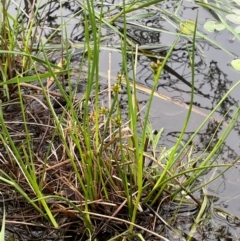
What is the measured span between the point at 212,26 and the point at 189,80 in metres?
0.28

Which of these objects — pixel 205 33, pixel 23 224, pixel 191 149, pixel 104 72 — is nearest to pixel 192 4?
pixel 205 33

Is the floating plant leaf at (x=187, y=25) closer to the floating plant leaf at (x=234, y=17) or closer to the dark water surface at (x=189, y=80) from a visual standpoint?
the dark water surface at (x=189, y=80)

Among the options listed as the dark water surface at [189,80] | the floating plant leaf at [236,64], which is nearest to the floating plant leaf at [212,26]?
the dark water surface at [189,80]

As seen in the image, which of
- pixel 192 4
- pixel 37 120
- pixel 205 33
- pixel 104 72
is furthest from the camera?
pixel 192 4

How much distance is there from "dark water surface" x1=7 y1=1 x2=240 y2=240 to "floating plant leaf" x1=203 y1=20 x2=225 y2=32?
40 mm

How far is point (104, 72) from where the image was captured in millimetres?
1686

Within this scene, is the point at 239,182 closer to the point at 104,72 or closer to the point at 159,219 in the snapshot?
the point at 159,219

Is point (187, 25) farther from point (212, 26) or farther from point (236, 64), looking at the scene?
point (236, 64)

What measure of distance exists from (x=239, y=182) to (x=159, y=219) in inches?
10.3

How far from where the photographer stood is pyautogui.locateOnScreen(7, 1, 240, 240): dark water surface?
1.29m

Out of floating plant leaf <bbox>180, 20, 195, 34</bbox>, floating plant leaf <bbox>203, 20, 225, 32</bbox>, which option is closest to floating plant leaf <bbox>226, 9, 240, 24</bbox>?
floating plant leaf <bbox>203, 20, 225, 32</bbox>

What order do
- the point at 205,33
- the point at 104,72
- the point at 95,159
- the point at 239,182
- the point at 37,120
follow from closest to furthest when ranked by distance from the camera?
1. the point at 95,159
2. the point at 239,182
3. the point at 37,120
4. the point at 104,72
5. the point at 205,33

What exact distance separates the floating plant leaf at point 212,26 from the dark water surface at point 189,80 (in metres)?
0.04

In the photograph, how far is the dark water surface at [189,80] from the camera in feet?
4.22
